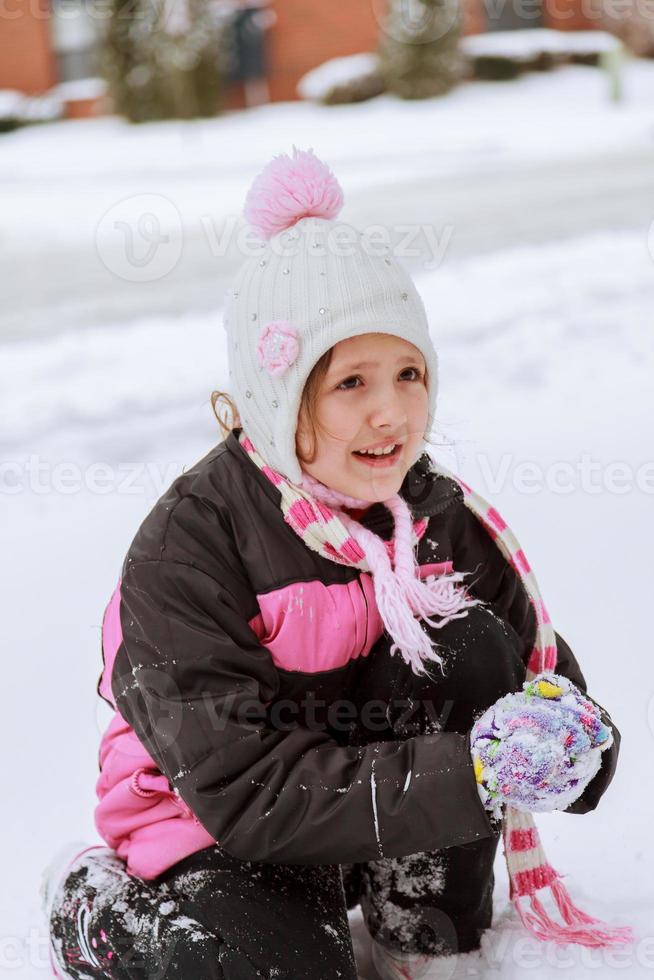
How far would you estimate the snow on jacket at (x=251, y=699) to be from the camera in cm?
123

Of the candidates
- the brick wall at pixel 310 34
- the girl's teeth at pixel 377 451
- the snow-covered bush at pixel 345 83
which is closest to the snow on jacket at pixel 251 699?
the girl's teeth at pixel 377 451

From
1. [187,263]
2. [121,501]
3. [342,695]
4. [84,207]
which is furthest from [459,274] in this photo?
[342,695]

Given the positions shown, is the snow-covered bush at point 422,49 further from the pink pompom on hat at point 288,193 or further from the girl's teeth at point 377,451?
the girl's teeth at point 377,451

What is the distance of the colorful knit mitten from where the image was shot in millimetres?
1173

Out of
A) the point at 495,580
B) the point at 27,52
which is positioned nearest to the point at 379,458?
the point at 495,580

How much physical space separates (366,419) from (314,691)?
34cm

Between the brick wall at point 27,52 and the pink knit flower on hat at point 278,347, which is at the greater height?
the pink knit flower on hat at point 278,347

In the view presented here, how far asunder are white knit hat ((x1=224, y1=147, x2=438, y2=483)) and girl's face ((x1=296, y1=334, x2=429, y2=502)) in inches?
1.2

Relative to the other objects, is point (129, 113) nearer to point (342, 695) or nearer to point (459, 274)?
point (459, 274)

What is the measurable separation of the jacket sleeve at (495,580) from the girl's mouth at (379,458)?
0.60ft

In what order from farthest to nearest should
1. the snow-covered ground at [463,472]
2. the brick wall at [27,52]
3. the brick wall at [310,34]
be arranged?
the brick wall at [27,52] → the brick wall at [310,34] → the snow-covered ground at [463,472]

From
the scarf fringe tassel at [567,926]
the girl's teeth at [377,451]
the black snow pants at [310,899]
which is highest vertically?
the girl's teeth at [377,451]

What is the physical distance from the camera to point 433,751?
1232mm

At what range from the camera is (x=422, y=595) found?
54.8 inches
